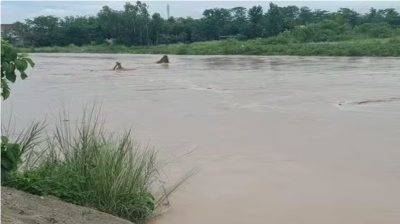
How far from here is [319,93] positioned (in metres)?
16.8

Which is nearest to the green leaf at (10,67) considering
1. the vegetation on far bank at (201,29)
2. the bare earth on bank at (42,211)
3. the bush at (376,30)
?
the bare earth on bank at (42,211)

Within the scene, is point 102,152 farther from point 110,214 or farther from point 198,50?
point 198,50

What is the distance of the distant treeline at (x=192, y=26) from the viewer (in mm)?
66875

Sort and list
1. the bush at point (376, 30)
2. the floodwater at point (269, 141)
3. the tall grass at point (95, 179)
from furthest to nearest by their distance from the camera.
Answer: the bush at point (376, 30) < the floodwater at point (269, 141) < the tall grass at point (95, 179)

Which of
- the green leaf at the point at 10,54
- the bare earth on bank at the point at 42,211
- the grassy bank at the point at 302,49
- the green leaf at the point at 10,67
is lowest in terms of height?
the grassy bank at the point at 302,49

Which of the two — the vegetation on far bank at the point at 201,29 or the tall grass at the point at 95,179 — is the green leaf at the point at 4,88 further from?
the vegetation on far bank at the point at 201,29

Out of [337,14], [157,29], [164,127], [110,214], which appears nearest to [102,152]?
[110,214]

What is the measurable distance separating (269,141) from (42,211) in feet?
18.5

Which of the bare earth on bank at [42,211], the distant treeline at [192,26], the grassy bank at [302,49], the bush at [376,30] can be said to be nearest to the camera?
the bare earth on bank at [42,211]

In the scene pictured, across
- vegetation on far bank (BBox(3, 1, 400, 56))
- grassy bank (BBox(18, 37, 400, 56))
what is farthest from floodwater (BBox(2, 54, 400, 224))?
vegetation on far bank (BBox(3, 1, 400, 56))

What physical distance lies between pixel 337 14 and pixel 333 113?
64.5 metres

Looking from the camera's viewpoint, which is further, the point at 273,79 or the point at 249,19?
the point at 249,19

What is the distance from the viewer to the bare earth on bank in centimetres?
389

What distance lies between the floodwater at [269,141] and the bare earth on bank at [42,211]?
3.06 ft
